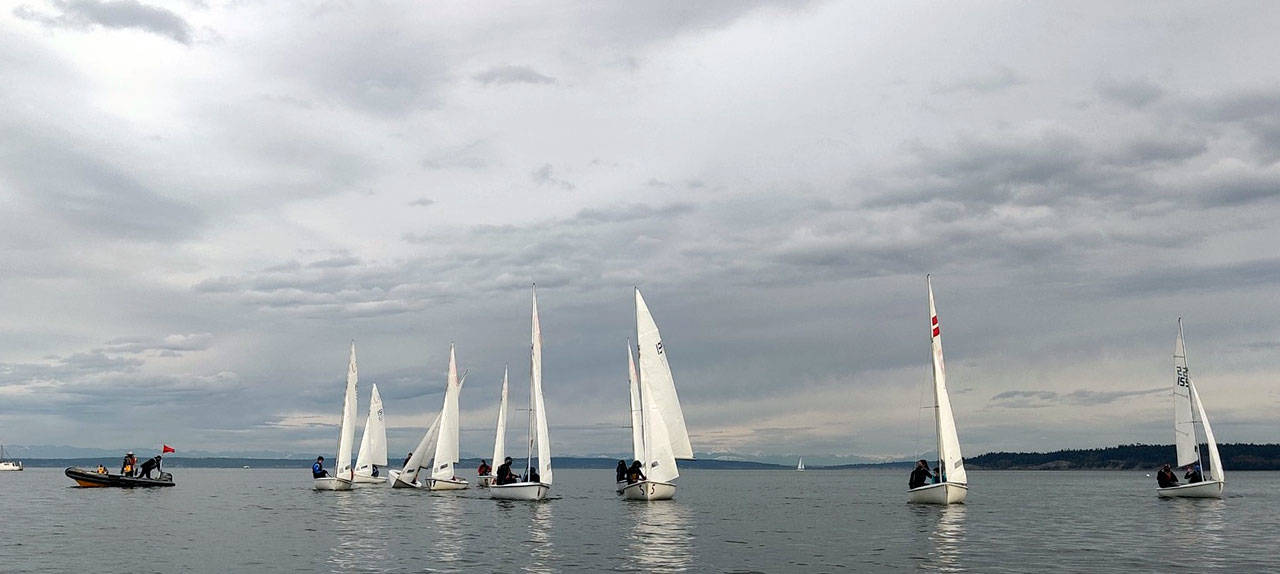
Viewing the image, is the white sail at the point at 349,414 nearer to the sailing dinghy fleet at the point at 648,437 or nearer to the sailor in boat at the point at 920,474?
the sailing dinghy fleet at the point at 648,437

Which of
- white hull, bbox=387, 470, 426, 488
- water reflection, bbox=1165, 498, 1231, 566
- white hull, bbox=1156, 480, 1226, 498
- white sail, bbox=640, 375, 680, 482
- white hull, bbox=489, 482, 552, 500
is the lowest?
water reflection, bbox=1165, 498, 1231, 566

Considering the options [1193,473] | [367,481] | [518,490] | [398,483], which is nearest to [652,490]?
[518,490]

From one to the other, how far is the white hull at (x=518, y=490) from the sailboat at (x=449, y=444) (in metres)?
12.4

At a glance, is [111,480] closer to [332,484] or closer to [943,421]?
[332,484]

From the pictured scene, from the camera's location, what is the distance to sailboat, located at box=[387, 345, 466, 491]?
7488cm

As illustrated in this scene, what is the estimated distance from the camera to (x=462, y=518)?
5200cm

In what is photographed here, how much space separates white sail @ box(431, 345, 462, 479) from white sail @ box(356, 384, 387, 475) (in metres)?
10.00

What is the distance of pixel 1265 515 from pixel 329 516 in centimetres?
5018

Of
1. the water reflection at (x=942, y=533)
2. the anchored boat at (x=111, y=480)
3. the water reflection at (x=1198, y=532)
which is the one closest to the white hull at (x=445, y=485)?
the anchored boat at (x=111, y=480)

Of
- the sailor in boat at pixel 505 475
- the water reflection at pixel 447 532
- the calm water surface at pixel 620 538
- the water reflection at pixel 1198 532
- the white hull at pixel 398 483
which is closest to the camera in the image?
the calm water surface at pixel 620 538

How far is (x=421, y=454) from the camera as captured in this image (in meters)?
81.4

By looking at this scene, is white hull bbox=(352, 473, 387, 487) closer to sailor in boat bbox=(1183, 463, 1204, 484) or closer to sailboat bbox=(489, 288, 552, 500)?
sailboat bbox=(489, 288, 552, 500)

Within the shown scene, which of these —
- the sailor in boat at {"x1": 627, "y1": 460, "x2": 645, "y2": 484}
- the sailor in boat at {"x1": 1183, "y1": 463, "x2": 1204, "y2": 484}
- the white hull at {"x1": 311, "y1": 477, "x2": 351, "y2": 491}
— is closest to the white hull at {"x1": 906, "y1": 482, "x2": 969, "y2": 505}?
the sailor in boat at {"x1": 627, "y1": 460, "x2": 645, "y2": 484}

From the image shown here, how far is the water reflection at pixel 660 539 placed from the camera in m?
33.0
